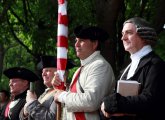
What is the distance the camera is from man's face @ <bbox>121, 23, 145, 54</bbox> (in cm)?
425

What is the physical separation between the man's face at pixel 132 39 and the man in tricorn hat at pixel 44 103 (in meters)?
1.35

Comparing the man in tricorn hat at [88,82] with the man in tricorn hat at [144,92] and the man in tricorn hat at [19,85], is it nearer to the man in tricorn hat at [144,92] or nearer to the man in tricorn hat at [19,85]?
the man in tricorn hat at [144,92]

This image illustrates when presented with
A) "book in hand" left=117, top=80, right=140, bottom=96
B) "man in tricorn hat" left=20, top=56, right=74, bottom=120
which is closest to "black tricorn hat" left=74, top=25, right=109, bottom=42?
"man in tricorn hat" left=20, top=56, right=74, bottom=120

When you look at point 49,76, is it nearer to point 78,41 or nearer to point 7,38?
point 78,41

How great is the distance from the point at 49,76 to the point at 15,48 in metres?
22.6

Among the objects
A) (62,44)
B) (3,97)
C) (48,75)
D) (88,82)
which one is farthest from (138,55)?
(3,97)

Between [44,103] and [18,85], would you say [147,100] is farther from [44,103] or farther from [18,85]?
[18,85]

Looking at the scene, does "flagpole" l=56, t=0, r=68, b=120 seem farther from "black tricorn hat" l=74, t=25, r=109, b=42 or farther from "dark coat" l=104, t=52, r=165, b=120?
"dark coat" l=104, t=52, r=165, b=120

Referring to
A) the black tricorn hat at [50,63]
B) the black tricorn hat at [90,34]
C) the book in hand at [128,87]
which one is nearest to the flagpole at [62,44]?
the black tricorn hat at [90,34]

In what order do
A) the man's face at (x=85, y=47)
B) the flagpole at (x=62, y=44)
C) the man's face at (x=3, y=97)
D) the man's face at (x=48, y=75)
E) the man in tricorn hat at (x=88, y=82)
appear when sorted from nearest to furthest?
1. the man in tricorn hat at (x=88, y=82)
2. the man's face at (x=85, y=47)
3. the flagpole at (x=62, y=44)
4. the man's face at (x=48, y=75)
5. the man's face at (x=3, y=97)

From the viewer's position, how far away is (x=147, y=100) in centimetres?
392

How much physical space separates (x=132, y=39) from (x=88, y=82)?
63 cm

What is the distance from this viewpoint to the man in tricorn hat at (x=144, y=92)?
3.93 meters

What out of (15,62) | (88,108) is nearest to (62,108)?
(88,108)
